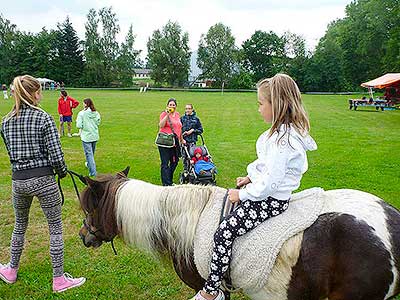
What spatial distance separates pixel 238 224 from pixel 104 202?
1188mm

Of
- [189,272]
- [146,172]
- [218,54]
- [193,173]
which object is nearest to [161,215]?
[189,272]

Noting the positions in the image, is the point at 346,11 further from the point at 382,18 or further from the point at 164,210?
the point at 164,210

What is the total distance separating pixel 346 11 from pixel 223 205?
79455 mm

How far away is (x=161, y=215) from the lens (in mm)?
2898

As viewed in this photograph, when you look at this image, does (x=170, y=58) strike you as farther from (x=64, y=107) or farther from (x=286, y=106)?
(x=286, y=106)

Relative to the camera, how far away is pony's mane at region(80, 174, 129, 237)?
120 inches

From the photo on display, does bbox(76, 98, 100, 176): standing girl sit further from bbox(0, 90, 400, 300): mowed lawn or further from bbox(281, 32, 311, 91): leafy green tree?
bbox(281, 32, 311, 91): leafy green tree

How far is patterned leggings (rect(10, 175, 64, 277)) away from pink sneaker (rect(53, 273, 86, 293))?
0.21 feet

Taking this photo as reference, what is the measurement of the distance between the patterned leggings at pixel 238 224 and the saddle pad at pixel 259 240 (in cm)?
5

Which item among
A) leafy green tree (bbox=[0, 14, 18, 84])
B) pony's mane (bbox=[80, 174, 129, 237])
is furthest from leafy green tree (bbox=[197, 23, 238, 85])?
pony's mane (bbox=[80, 174, 129, 237])

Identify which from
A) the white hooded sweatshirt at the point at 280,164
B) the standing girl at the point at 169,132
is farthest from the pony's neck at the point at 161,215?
the standing girl at the point at 169,132

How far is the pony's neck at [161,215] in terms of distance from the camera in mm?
2822

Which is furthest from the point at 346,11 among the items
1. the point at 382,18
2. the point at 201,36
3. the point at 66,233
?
the point at 66,233

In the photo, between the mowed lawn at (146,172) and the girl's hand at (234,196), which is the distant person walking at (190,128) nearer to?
the mowed lawn at (146,172)
